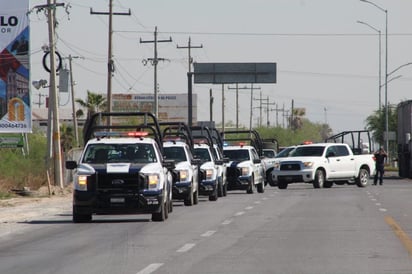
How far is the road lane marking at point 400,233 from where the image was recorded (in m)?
18.2

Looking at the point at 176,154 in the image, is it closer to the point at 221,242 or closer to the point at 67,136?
the point at 221,242

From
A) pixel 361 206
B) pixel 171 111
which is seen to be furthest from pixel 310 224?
pixel 171 111

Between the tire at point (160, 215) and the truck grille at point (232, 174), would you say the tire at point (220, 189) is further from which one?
the tire at point (160, 215)

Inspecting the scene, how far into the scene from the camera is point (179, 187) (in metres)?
31.7

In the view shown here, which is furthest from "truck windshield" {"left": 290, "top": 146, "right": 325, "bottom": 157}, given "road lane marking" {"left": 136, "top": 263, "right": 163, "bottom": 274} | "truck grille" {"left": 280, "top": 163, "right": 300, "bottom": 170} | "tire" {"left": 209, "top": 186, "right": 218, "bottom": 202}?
"road lane marking" {"left": 136, "top": 263, "right": 163, "bottom": 274}

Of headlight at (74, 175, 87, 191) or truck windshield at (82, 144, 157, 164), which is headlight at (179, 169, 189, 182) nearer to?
truck windshield at (82, 144, 157, 164)

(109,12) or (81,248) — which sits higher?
(109,12)

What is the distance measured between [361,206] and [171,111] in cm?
11595

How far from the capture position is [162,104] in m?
146

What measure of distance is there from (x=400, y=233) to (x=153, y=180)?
6.02 meters

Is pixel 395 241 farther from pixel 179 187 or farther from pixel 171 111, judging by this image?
pixel 171 111

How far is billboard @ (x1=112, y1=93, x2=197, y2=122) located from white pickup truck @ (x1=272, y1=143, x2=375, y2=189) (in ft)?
313

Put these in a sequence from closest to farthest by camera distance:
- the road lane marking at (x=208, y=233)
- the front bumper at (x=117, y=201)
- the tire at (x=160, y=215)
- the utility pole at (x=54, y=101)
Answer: the road lane marking at (x=208, y=233)
the front bumper at (x=117, y=201)
the tire at (x=160, y=215)
the utility pole at (x=54, y=101)

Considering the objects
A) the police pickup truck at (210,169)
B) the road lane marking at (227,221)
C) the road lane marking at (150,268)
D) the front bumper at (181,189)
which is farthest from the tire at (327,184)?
the road lane marking at (150,268)
